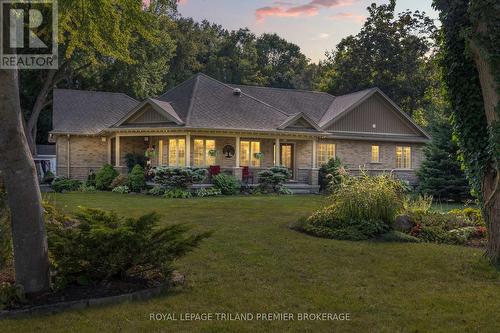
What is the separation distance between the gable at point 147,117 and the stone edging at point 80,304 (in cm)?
1800

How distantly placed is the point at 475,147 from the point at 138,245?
5843mm

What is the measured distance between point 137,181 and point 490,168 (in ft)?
57.9

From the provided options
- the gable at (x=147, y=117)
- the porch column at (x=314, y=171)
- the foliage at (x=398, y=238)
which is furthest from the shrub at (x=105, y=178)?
the foliage at (x=398, y=238)

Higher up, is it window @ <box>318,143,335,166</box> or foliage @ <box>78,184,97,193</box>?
window @ <box>318,143,335,166</box>

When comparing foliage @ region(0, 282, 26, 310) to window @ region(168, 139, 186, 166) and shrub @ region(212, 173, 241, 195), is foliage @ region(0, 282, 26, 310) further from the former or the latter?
window @ region(168, 139, 186, 166)

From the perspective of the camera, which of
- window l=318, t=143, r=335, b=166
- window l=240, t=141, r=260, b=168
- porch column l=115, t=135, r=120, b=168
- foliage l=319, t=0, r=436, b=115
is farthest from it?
foliage l=319, t=0, r=436, b=115

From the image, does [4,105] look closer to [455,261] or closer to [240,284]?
[240,284]

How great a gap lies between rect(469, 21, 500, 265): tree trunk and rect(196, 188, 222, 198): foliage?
46.9 feet

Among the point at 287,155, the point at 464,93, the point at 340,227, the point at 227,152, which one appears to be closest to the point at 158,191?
the point at 227,152

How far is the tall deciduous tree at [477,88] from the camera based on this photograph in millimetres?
7020

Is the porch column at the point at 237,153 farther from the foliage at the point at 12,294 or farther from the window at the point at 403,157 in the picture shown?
the foliage at the point at 12,294

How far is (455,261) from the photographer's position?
25.9ft

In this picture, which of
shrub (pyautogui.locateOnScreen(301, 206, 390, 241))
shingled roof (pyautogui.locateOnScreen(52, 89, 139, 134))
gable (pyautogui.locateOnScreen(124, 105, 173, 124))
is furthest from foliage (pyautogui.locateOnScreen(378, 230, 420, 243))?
shingled roof (pyautogui.locateOnScreen(52, 89, 139, 134))

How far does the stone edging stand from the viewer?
4931 millimetres
